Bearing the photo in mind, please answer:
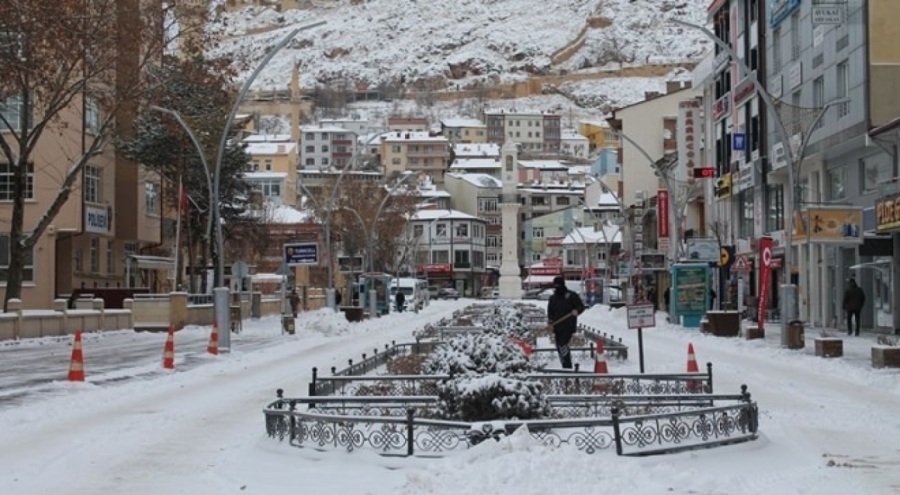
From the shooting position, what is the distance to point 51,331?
4316 cm

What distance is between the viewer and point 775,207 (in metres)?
55.3

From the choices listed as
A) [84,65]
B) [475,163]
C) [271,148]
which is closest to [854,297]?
[84,65]

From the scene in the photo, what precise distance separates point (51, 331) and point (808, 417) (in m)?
33.1

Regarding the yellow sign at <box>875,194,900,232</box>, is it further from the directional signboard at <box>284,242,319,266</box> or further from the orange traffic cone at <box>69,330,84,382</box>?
the orange traffic cone at <box>69,330,84,382</box>

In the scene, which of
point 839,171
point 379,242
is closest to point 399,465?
point 839,171

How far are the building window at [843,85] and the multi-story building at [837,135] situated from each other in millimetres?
36

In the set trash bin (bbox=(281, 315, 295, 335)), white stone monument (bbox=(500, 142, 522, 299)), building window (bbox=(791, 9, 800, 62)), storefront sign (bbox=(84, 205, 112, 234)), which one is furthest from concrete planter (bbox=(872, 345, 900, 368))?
white stone monument (bbox=(500, 142, 522, 299))

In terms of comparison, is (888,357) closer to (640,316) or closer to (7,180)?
(640,316)

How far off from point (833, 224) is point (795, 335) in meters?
4.66

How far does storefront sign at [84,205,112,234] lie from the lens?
5835cm

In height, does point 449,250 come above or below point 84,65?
below

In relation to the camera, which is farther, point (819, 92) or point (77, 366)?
point (819, 92)

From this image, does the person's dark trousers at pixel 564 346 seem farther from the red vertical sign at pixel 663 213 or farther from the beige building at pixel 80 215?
the red vertical sign at pixel 663 213

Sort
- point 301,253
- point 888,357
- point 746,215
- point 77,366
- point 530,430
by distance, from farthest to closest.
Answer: point 746,215
point 301,253
point 888,357
point 77,366
point 530,430
